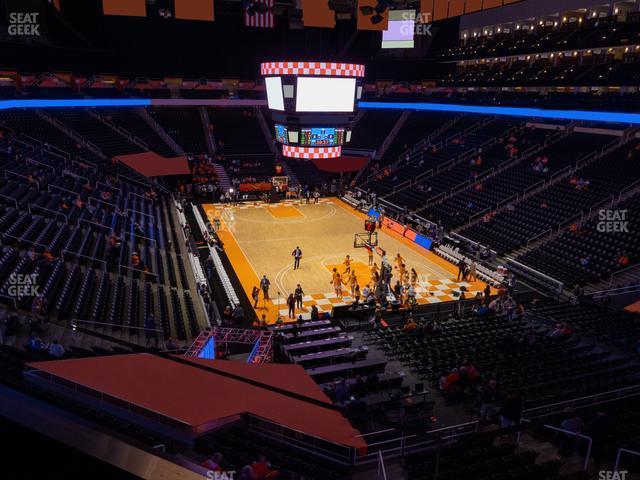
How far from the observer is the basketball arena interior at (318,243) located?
6680 millimetres

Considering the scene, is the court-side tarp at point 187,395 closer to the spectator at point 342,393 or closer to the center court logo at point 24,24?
the spectator at point 342,393

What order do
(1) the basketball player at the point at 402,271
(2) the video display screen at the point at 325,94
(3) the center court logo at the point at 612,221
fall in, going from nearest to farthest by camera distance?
1. (2) the video display screen at the point at 325,94
2. (1) the basketball player at the point at 402,271
3. (3) the center court logo at the point at 612,221

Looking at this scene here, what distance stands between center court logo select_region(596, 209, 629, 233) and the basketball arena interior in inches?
4.8

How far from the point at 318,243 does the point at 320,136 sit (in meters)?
8.69

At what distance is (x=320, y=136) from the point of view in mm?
18703

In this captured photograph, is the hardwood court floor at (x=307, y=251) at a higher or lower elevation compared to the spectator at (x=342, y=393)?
lower

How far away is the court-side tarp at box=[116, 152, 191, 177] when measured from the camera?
3397 cm

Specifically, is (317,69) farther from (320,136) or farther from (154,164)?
(154,164)

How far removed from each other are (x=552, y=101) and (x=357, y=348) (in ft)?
78.2

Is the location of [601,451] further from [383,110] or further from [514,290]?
[383,110]

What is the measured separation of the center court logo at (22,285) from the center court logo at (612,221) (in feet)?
73.8

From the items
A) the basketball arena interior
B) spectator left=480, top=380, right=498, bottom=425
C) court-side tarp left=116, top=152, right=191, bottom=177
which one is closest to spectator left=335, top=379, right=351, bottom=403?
the basketball arena interior

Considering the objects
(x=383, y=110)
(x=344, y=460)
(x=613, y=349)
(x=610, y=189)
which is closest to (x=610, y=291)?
(x=613, y=349)

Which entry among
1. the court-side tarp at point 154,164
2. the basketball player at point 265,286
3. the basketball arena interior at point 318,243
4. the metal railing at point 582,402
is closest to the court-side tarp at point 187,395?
the basketball arena interior at point 318,243
